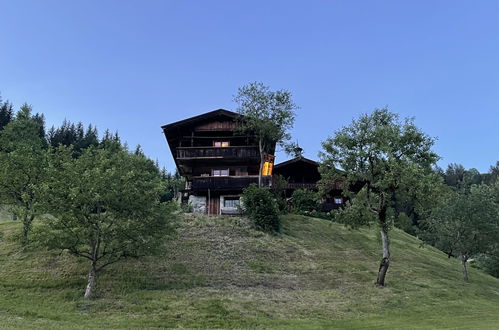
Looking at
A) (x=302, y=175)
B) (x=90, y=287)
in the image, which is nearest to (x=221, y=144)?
(x=302, y=175)

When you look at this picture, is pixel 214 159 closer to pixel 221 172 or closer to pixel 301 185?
pixel 221 172

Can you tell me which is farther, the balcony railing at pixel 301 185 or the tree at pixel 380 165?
the balcony railing at pixel 301 185

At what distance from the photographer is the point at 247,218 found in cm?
3634

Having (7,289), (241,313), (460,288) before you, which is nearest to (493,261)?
(460,288)

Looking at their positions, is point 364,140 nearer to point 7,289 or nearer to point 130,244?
point 130,244

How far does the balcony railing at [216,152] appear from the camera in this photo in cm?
4319

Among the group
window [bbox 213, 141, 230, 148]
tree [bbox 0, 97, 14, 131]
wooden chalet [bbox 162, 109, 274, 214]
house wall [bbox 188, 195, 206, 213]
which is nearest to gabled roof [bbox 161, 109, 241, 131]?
wooden chalet [bbox 162, 109, 274, 214]

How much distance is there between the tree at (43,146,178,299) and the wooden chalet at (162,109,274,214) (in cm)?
1798

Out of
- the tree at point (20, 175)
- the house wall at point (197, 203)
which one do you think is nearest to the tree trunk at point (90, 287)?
the tree at point (20, 175)

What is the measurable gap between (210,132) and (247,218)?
43.9 ft

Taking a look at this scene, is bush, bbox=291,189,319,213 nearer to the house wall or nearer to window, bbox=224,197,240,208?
window, bbox=224,197,240,208

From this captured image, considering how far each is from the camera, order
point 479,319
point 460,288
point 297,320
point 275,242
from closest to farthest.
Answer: point 297,320
point 479,319
point 460,288
point 275,242

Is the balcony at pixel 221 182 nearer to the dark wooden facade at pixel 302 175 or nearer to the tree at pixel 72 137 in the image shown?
the dark wooden facade at pixel 302 175

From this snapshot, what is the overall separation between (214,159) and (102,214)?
22569 mm
